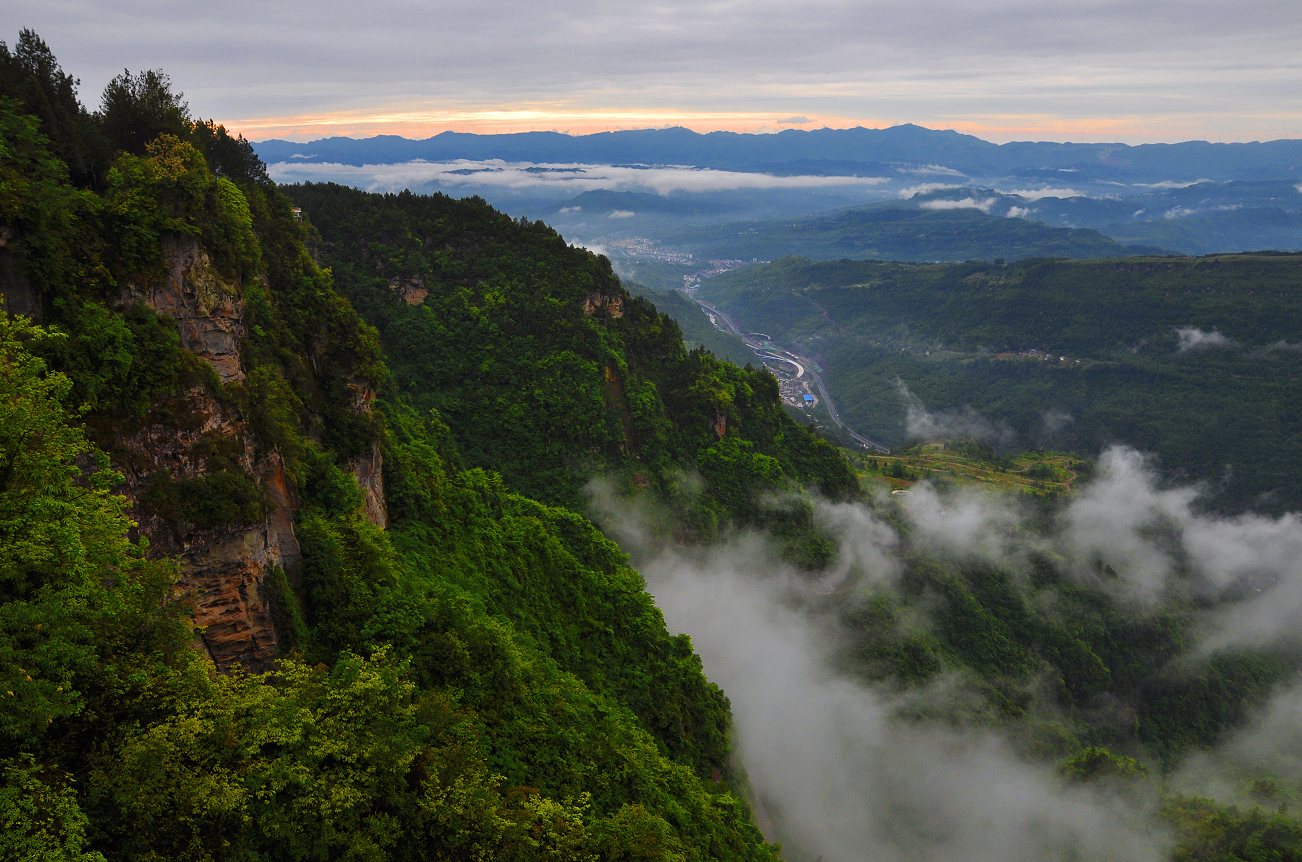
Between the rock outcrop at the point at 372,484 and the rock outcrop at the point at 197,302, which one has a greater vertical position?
the rock outcrop at the point at 197,302

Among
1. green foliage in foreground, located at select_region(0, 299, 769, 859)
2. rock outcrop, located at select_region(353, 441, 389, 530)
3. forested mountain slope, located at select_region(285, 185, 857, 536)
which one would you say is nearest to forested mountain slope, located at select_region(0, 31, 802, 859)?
green foliage in foreground, located at select_region(0, 299, 769, 859)

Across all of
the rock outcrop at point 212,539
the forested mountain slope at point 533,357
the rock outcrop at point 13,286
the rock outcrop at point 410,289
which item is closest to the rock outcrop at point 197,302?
the rock outcrop at point 13,286

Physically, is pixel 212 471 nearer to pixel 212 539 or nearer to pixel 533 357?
pixel 212 539

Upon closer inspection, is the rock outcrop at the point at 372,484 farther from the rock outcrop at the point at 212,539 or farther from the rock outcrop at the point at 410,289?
the rock outcrop at the point at 410,289

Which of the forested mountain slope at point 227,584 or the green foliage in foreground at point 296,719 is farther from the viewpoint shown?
the forested mountain slope at point 227,584

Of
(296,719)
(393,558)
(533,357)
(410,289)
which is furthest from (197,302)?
(410,289)

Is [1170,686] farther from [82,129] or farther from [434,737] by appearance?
[82,129]

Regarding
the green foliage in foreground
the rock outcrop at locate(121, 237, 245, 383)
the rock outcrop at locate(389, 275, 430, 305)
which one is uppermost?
the rock outcrop at locate(389, 275, 430, 305)

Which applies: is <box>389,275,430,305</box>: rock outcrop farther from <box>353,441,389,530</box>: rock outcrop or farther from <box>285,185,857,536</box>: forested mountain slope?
<box>353,441,389,530</box>: rock outcrop

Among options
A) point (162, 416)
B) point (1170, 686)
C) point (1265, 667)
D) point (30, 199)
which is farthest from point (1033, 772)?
point (30, 199)

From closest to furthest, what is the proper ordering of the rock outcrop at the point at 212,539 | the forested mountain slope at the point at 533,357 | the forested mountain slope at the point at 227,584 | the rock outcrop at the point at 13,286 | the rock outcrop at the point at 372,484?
the forested mountain slope at the point at 227,584 < the rock outcrop at the point at 13,286 < the rock outcrop at the point at 212,539 < the rock outcrop at the point at 372,484 < the forested mountain slope at the point at 533,357
